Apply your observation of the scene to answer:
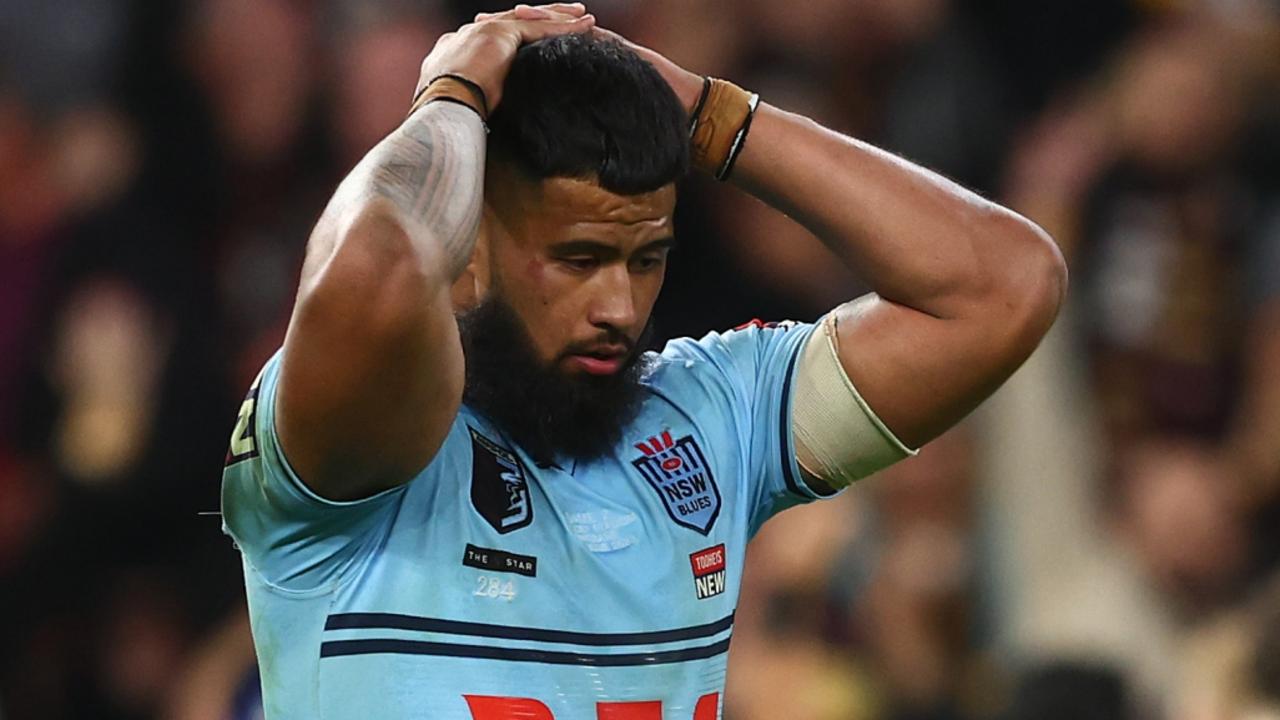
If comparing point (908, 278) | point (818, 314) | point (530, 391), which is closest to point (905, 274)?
point (908, 278)

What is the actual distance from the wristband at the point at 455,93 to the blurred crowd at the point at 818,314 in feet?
7.95

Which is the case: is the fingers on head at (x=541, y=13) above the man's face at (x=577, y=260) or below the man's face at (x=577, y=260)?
above

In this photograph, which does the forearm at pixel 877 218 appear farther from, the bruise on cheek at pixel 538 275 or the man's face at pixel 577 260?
the bruise on cheek at pixel 538 275

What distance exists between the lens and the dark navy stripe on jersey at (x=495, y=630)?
2812 millimetres

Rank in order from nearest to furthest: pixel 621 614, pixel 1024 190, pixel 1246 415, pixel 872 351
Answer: pixel 621 614
pixel 872 351
pixel 1246 415
pixel 1024 190

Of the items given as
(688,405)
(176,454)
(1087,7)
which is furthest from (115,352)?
(688,405)

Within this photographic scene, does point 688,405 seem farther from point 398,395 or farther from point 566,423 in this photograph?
point 398,395

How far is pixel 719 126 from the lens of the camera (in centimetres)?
327

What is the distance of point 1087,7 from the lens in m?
7.07

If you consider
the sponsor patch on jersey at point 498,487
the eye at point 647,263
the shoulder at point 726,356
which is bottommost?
the sponsor patch on jersey at point 498,487

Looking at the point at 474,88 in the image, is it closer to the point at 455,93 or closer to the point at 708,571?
the point at 455,93

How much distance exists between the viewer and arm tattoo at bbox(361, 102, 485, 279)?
2678mm

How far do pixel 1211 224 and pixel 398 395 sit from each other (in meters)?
4.08

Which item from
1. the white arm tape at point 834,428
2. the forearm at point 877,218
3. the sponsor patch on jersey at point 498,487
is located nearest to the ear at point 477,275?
the sponsor patch on jersey at point 498,487
